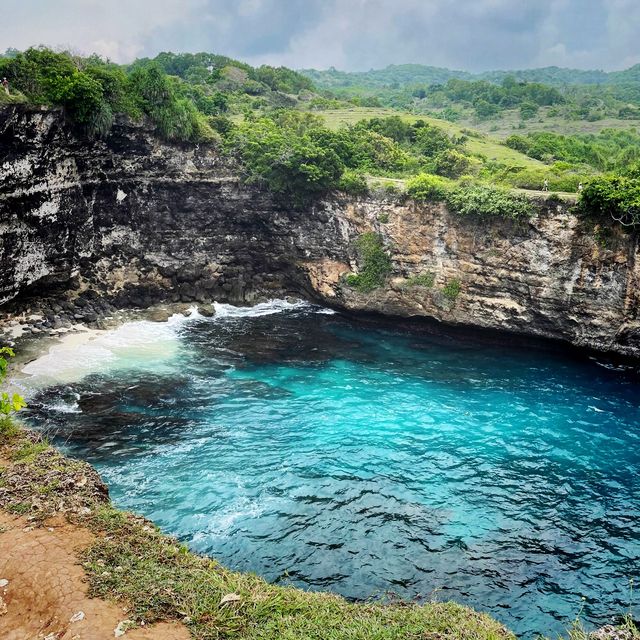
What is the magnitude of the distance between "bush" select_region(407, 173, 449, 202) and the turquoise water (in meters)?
8.69

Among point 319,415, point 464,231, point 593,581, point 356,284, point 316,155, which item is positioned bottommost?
point 593,581

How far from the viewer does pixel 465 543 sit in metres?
16.3

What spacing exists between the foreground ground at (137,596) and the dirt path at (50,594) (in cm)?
2

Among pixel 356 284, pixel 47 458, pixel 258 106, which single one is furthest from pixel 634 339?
pixel 258 106

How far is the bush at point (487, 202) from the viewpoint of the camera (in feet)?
93.9

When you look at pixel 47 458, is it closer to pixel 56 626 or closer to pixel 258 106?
pixel 56 626

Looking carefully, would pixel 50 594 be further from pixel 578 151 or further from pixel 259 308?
pixel 578 151

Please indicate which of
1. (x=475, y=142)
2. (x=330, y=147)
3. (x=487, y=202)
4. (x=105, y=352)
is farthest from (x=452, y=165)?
(x=105, y=352)

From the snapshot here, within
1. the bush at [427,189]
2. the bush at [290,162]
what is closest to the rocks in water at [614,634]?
the bush at [427,189]

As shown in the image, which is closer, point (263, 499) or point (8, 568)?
point (8, 568)

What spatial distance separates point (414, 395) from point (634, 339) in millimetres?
11732

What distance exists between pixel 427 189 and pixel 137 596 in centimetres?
2675

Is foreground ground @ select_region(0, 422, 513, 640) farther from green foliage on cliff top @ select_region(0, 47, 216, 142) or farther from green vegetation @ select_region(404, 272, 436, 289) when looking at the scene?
green vegetation @ select_region(404, 272, 436, 289)

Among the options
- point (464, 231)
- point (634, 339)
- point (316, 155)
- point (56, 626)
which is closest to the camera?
point (56, 626)
